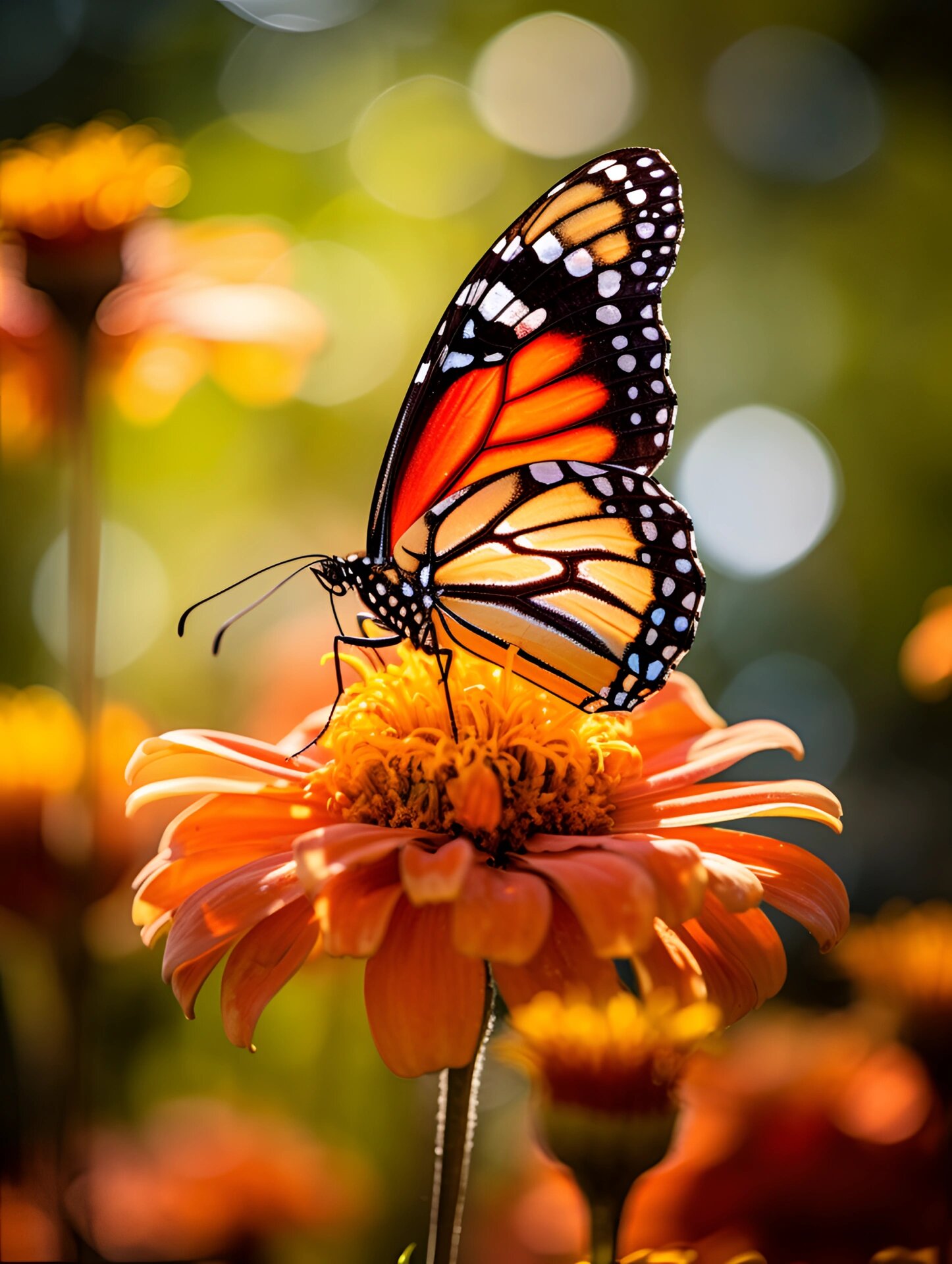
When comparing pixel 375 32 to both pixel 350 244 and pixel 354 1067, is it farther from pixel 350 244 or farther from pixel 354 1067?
pixel 354 1067

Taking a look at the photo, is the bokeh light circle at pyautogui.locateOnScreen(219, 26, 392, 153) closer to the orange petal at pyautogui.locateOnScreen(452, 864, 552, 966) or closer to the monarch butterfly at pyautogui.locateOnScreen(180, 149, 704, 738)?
the monarch butterfly at pyautogui.locateOnScreen(180, 149, 704, 738)

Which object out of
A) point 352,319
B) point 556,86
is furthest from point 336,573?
point 556,86

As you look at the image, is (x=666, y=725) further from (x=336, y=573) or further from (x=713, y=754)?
(x=336, y=573)

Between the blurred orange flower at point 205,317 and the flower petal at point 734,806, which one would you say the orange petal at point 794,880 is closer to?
the flower petal at point 734,806

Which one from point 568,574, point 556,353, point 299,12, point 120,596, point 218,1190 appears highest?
point 299,12

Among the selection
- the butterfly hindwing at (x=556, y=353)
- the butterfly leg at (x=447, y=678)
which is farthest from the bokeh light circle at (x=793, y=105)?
the butterfly leg at (x=447, y=678)

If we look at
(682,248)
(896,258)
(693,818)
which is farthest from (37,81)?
(693,818)
